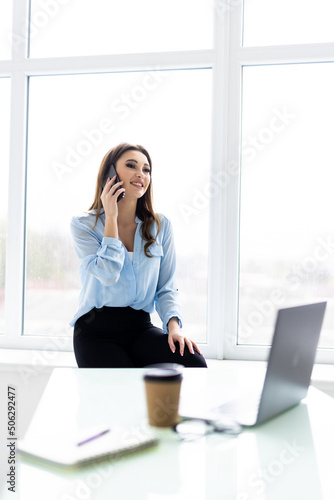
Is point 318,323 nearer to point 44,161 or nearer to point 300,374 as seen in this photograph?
point 300,374

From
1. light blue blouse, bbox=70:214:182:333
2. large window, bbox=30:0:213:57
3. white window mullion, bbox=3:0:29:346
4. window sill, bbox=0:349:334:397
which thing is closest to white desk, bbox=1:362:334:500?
light blue blouse, bbox=70:214:182:333

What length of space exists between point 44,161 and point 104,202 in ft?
2.57

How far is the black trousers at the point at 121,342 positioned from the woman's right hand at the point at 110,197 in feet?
1.41

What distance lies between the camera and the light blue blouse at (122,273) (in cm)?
209

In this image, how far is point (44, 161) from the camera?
9.32ft

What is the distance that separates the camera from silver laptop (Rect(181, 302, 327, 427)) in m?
0.98

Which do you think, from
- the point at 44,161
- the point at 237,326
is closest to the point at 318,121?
the point at 237,326

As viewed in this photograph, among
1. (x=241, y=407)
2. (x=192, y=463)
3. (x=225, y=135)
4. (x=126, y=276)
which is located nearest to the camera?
(x=192, y=463)

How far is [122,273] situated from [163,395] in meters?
1.25

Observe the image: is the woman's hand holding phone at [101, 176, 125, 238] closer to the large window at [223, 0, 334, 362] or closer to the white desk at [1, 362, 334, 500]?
the large window at [223, 0, 334, 362]

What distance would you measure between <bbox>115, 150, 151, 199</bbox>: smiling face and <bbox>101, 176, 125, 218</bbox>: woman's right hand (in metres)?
0.05

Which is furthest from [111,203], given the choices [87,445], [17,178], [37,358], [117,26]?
[87,445]

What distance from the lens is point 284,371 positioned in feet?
3.43

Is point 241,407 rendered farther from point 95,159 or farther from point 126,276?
point 95,159
